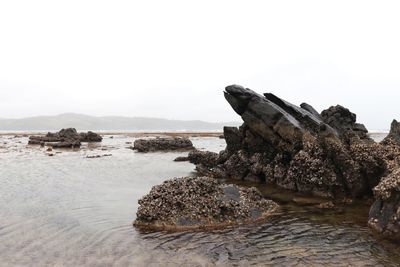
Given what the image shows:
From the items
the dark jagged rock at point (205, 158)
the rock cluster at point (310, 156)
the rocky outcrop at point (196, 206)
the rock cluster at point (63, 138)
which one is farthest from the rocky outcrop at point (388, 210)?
the rock cluster at point (63, 138)

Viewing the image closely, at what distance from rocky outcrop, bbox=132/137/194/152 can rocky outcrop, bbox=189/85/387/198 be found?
24768 mm

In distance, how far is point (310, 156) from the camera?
76.9 ft

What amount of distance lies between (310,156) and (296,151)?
2091mm

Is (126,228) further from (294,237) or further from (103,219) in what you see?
(294,237)

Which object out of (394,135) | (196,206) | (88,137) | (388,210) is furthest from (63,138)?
(388,210)

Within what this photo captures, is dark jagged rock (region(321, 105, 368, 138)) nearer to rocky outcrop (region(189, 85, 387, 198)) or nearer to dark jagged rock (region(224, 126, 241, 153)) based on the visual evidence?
rocky outcrop (region(189, 85, 387, 198))

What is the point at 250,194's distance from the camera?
18.9m

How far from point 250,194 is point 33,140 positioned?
2808 inches

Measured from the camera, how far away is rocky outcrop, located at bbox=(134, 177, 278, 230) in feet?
51.7

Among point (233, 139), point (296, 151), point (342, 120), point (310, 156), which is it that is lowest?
point (310, 156)

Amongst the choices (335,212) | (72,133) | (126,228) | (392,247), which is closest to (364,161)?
(335,212)

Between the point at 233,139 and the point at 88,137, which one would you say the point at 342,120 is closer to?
the point at 233,139

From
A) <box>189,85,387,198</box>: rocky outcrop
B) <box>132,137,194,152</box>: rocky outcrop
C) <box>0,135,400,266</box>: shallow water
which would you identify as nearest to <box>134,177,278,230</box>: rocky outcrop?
<box>0,135,400,266</box>: shallow water

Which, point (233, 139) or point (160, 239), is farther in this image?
point (233, 139)
